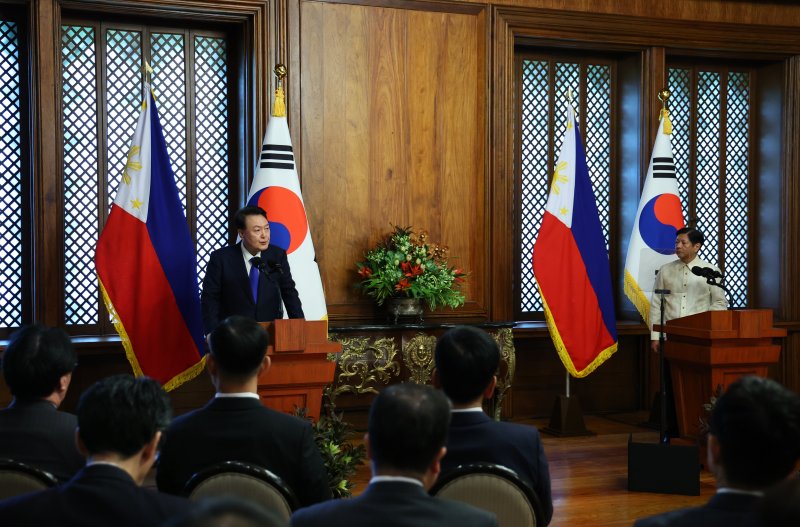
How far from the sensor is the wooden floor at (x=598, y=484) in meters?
4.64

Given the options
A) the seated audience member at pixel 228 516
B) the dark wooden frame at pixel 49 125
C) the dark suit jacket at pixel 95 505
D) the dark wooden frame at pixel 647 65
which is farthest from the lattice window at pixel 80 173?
the seated audience member at pixel 228 516

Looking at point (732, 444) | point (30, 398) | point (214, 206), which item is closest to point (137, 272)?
point (214, 206)

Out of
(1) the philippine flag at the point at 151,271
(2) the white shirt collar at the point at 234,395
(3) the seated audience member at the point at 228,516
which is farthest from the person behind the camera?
(1) the philippine flag at the point at 151,271

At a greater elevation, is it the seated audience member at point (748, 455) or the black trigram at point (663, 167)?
the black trigram at point (663, 167)

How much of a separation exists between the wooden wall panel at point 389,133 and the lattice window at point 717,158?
199 centimetres

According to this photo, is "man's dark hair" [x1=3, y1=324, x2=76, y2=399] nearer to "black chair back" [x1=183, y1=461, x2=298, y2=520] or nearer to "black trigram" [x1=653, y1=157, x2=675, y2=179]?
"black chair back" [x1=183, y1=461, x2=298, y2=520]

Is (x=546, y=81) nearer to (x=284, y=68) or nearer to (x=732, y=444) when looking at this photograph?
(x=284, y=68)

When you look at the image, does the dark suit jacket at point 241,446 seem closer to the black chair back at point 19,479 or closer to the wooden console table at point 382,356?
the black chair back at point 19,479

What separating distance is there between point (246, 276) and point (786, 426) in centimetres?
395

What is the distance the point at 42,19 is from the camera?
6055 millimetres

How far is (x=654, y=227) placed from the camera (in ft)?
23.0

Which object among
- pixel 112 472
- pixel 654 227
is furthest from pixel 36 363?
pixel 654 227

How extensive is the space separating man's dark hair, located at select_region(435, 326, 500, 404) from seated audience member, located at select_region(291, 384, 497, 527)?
0.73 m

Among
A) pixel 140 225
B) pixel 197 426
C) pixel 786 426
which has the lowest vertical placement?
pixel 197 426
